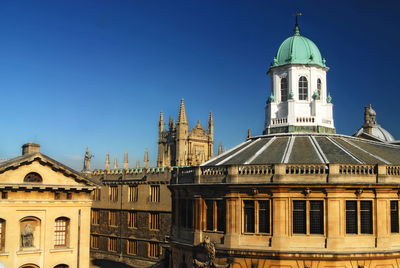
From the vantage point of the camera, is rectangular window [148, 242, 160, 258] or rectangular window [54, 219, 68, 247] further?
rectangular window [148, 242, 160, 258]

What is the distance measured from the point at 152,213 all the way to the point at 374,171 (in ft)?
131

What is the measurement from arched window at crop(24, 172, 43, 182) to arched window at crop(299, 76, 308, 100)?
2265 centimetres

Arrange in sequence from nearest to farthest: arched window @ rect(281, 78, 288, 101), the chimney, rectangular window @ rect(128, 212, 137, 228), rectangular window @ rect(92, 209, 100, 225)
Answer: the chimney, arched window @ rect(281, 78, 288, 101), rectangular window @ rect(128, 212, 137, 228), rectangular window @ rect(92, 209, 100, 225)

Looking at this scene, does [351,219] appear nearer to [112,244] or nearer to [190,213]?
[190,213]

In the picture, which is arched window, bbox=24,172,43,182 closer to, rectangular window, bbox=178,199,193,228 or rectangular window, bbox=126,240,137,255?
rectangular window, bbox=178,199,193,228

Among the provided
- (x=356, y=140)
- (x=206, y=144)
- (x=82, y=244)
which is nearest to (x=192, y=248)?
(x=82, y=244)

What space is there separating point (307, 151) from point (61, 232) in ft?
67.5

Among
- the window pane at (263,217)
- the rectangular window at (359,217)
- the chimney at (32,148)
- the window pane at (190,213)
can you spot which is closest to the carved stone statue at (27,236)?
the chimney at (32,148)

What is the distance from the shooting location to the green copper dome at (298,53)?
4594 cm

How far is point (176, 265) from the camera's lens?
42062 millimetres

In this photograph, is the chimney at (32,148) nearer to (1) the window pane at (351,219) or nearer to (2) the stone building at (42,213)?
(2) the stone building at (42,213)

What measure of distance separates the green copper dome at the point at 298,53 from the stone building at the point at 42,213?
Result: 64.5ft

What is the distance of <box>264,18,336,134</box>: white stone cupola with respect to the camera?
4475 centimetres

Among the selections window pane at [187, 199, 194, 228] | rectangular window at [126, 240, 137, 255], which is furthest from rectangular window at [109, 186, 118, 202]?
window pane at [187, 199, 194, 228]
